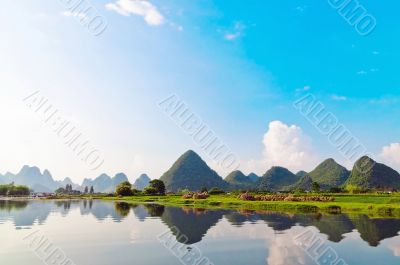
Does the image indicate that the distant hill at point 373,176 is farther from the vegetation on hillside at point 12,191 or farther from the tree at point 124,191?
the vegetation on hillside at point 12,191

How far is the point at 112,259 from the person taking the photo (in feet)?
63.7

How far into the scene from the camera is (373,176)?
180 meters

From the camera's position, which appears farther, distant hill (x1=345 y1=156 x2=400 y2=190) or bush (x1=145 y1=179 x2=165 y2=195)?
distant hill (x1=345 y1=156 x2=400 y2=190)

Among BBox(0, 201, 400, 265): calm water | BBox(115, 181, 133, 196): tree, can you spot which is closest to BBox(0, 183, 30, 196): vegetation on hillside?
BBox(115, 181, 133, 196): tree

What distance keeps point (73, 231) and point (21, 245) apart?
792 cm

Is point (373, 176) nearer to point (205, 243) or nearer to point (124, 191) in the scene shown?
point (124, 191)

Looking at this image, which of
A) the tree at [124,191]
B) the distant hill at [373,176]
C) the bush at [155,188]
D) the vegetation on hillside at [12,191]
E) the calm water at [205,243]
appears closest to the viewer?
the calm water at [205,243]

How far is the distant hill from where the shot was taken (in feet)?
578

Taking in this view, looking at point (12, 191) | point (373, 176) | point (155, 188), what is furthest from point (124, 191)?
point (373, 176)

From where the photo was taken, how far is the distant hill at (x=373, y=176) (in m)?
176

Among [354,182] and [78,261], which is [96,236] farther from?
[354,182]

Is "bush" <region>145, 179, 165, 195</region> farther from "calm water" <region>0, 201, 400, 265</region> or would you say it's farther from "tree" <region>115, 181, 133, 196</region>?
"calm water" <region>0, 201, 400, 265</region>

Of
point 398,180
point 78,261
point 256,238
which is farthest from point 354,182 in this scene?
point 78,261

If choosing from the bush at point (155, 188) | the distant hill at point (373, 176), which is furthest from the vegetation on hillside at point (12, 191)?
the distant hill at point (373, 176)
